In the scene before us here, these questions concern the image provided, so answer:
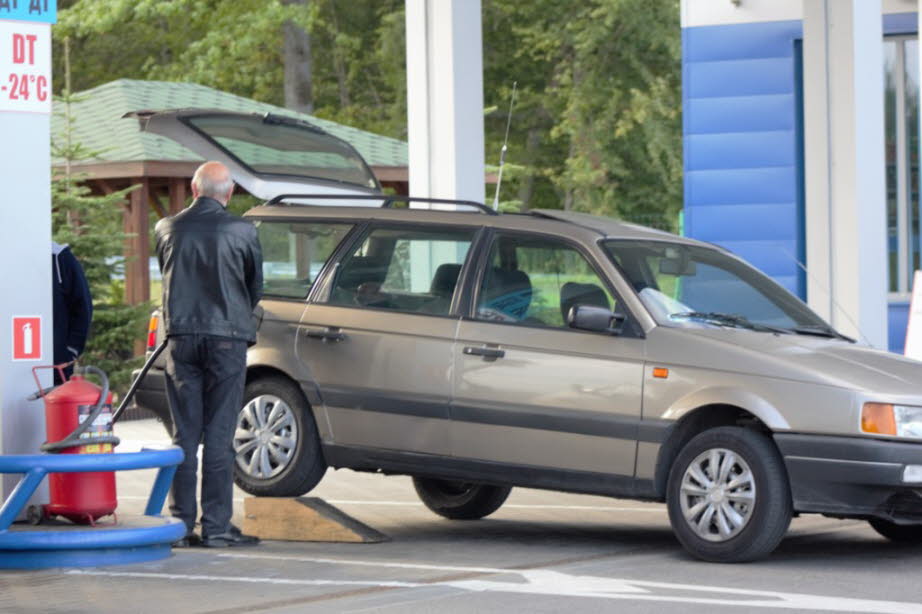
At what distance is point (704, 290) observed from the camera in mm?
9742

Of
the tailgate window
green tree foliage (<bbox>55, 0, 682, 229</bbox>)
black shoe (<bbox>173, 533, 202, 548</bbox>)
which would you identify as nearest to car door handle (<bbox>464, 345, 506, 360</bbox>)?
black shoe (<bbox>173, 533, 202, 548</bbox>)

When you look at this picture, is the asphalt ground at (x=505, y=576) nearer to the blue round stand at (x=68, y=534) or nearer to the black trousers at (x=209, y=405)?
the blue round stand at (x=68, y=534)

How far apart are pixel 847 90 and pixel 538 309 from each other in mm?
4487

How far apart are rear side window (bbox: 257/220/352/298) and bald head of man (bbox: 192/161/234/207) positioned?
99 centimetres

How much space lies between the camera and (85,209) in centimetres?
2094

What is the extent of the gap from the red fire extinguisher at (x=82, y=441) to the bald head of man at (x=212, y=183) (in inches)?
45.0

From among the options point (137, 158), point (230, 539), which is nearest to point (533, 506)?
point (230, 539)

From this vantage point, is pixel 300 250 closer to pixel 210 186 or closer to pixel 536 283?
pixel 210 186

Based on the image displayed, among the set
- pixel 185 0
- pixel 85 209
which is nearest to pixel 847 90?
pixel 85 209

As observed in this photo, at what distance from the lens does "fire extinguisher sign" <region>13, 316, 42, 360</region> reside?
30.7 ft

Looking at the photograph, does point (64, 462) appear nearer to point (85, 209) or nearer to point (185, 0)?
point (85, 209)

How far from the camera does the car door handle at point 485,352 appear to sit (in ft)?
31.3

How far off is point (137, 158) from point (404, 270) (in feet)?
44.4

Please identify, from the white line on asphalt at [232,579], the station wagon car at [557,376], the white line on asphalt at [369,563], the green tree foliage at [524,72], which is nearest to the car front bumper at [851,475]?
the station wagon car at [557,376]
